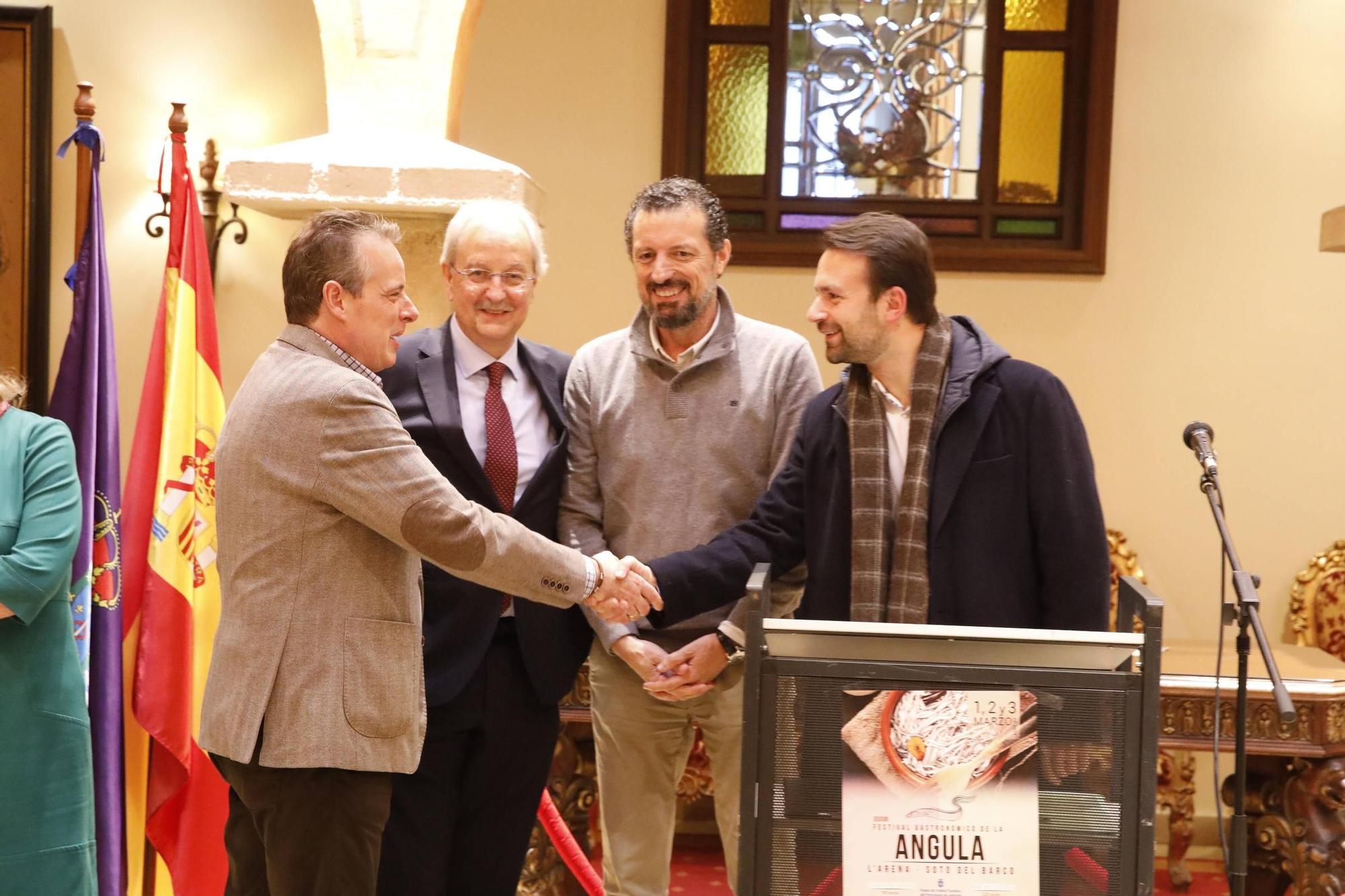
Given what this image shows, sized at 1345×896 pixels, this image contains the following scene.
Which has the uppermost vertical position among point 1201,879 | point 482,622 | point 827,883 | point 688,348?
point 688,348

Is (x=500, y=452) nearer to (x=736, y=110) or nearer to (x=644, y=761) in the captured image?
(x=644, y=761)

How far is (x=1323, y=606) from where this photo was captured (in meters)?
4.68

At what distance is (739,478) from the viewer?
2621 mm

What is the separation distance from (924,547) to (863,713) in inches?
22.0

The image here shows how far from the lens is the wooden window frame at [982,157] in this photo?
189 inches

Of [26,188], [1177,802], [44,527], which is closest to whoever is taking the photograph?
[44,527]

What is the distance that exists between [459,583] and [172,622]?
1.06 meters

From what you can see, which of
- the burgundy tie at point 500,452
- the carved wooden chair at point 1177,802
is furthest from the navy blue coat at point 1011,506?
the carved wooden chair at point 1177,802

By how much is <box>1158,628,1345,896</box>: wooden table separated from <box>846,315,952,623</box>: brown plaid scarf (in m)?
1.59

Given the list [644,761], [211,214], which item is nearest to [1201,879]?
[644,761]

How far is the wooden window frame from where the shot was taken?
189 inches

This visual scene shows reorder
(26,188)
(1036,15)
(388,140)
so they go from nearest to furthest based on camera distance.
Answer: (388,140), (26,188), (1036,15)

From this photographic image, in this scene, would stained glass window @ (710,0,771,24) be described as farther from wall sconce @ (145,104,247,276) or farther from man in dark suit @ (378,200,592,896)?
man in dark suit @ (378,200,592,896)

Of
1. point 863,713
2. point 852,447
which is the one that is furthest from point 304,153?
point 863,713
